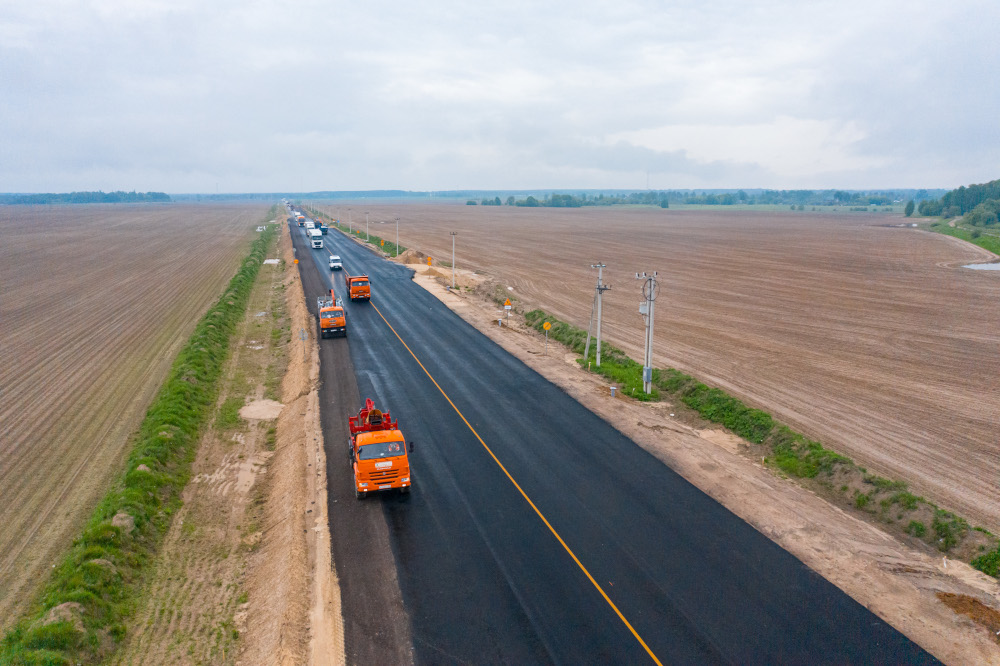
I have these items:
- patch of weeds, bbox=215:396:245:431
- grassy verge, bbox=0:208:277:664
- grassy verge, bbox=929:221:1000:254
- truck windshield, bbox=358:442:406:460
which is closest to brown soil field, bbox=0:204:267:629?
grassy verge, bbox=0:208:277:664

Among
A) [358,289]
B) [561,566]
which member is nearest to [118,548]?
[561,566]

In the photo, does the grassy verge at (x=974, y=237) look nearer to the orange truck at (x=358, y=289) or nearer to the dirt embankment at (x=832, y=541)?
the orange truck at (x=358, y=289)

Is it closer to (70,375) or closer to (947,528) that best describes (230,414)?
(70,375)

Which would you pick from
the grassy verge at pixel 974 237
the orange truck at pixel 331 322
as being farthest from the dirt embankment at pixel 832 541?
the grassy verge at pixel 974 237

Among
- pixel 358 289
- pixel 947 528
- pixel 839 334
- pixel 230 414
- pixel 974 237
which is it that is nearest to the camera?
pixel 947 528

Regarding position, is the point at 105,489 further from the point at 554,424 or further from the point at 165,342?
the point at 165,342

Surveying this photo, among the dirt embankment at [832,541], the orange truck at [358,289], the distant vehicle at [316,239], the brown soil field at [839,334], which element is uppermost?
the distant vehicle at [316,239]

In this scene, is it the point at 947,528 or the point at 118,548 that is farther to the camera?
the point at 947,528
